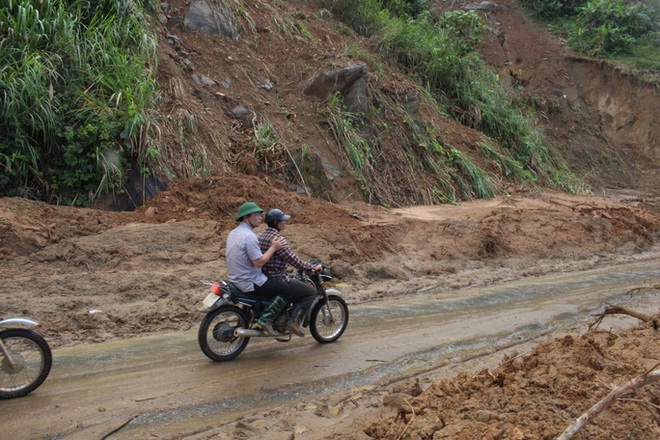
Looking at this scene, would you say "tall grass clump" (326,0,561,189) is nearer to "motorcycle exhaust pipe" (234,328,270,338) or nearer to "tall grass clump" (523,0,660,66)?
"tall grass clump" (523,0,660,66)

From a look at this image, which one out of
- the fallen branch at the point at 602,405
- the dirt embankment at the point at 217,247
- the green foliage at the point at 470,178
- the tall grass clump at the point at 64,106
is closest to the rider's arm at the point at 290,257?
the dirt embankment at the point at 217,247

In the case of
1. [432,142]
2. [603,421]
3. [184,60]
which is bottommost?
[603,421]

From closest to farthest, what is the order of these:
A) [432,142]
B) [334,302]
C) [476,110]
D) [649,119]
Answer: [334,302], [432,142], [476,110], [649,119]

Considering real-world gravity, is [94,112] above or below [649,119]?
above

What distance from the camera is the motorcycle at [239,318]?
6.16m

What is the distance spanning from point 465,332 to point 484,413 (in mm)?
3461

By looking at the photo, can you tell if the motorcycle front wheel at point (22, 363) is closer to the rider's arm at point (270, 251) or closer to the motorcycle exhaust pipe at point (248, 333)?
the motorcycle exhaust pipe at point (248, 333)

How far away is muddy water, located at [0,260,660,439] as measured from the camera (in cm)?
488

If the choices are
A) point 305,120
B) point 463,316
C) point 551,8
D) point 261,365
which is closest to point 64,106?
point 305,120

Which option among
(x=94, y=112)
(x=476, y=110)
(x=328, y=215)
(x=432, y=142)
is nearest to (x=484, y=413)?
(x=328, y=215)

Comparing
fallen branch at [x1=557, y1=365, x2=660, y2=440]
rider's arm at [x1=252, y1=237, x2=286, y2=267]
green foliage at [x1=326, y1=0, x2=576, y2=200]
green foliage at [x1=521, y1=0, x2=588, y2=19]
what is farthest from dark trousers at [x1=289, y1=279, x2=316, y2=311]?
green foliage at [x1=521, y1=0, x2=588, y2=19]

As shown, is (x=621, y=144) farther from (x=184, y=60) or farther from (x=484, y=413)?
(x=484, y=413)

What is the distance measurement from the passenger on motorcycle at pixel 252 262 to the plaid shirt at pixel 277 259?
0.06 m

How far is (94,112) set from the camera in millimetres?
10453
